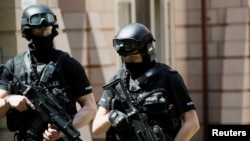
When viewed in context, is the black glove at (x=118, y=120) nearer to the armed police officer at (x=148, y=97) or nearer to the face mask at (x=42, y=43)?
the armed police officer at (x=148, y=97)

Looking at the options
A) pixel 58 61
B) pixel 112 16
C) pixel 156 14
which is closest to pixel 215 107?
pixel 156 14

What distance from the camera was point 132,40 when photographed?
5.00m

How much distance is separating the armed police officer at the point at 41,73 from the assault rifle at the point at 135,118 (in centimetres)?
47

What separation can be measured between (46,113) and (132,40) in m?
0.68

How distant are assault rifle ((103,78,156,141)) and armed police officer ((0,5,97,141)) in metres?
0.47

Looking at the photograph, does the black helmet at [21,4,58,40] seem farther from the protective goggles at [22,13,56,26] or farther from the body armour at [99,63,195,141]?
the body armour at [99,63,195,141]

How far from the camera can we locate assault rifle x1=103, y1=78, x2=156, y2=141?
483 centimetres

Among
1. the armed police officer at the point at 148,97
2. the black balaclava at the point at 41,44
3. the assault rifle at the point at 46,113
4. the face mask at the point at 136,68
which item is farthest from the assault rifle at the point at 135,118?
the black balaclava at the point at 41,44

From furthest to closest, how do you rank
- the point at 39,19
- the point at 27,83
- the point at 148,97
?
the point at 39,19 → the point at 27,83 → the point at 148,97

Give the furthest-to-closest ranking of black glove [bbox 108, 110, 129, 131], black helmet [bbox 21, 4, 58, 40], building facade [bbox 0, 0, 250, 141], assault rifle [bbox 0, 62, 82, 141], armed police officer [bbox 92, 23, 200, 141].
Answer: building facade [bbox 0, 0, 250, 141]
black helmet [bbox 21, 4, 58, 40]
assault rifle [bbox 0, 62, 82, 141]
armed police officer [bbox 92, 23, 200, 141]
black glove [bbox 108, 110, 129, 131]

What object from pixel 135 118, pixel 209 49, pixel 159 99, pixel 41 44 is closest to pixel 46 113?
pixel 41 44

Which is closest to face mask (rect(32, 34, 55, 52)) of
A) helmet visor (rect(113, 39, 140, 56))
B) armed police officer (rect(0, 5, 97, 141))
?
armed police officer (rect(0, 5, 97, 141))

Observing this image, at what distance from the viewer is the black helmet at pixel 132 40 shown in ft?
16.4

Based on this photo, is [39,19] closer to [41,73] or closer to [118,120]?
[41,73]
